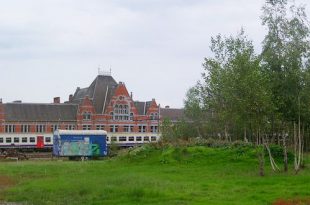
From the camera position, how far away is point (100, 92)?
10162 centimetres

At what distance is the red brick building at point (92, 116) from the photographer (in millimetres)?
93688

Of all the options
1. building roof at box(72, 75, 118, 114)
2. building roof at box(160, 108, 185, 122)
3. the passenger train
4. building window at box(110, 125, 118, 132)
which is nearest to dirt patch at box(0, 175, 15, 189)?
the passenger train

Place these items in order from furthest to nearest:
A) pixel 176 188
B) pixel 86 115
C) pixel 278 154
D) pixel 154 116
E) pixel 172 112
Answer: pixel 172 112
pixel 154 116
pixel 86 115
pixel 278 154
pixel 176 188

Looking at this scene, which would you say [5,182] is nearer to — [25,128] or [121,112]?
[25,128]

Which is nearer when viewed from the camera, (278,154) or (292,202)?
(292,202)

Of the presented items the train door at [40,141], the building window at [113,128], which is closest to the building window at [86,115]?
the building window at [113,128]

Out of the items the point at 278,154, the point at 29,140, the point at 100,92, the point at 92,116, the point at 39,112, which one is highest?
the point at 100,92

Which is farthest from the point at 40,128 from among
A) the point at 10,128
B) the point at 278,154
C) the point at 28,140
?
the point at 278,154

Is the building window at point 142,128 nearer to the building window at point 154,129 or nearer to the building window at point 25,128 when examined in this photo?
the building window at point 154,129

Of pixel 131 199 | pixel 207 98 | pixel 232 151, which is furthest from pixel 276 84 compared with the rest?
pixel 207 98

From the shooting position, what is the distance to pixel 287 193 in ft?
71.6

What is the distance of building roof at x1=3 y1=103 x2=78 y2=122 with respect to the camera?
9424cm

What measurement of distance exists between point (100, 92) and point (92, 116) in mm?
5481

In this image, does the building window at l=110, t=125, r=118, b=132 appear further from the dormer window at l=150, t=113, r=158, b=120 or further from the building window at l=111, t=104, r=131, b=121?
the dormer window at l=150, t=113, r=158, b=120
